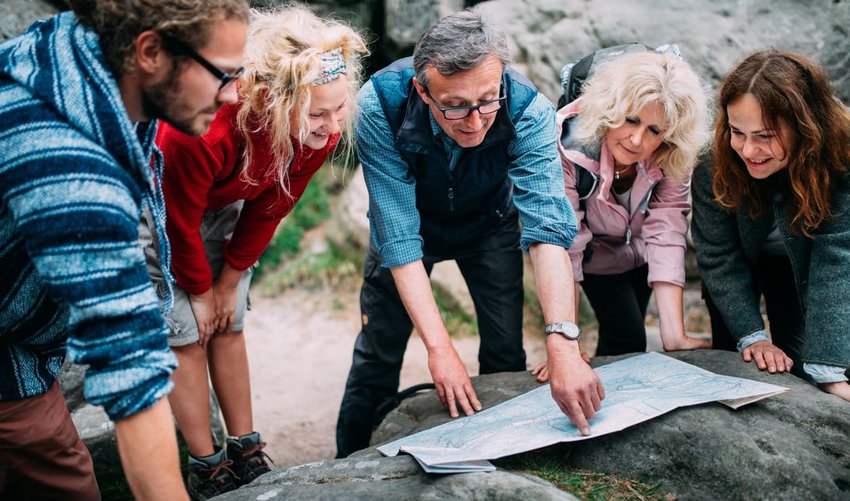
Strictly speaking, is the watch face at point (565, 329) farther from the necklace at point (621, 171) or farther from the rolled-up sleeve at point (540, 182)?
the necklace at point (621, 171)

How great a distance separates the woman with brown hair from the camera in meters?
2.52

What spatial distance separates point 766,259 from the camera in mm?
3021

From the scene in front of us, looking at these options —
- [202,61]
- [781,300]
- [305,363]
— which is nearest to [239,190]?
[202,61]

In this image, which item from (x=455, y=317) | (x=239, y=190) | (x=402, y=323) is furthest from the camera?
(x=455, y=317)

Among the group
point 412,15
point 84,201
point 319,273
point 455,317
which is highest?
point 412,15

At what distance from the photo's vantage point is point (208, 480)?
2771 millimetres

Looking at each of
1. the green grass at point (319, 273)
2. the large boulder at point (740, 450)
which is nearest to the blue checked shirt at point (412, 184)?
the large boulder at point (740, 450)

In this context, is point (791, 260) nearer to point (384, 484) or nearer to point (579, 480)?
point (579, 480)

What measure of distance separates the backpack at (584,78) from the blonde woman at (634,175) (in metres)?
0.01

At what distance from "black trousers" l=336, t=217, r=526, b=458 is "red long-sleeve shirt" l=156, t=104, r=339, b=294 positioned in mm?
573

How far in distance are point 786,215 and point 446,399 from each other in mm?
1326

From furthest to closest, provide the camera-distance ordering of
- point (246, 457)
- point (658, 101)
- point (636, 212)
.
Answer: point (636, 212) → point (246, 457) → point (658, 101)

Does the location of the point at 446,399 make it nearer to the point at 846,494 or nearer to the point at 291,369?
the point at 846,494

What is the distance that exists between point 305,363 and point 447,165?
2.60 metres
